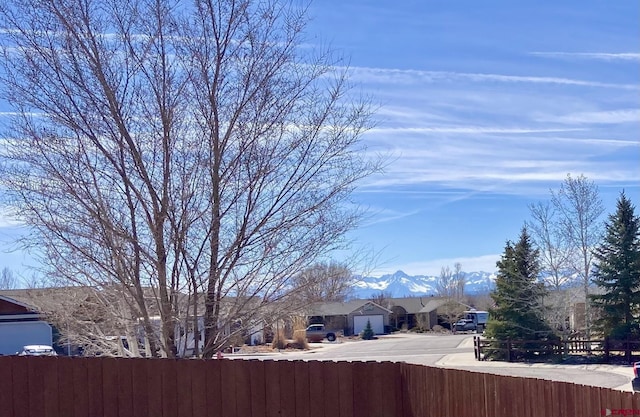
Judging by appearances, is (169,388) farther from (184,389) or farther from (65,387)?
(65,387)

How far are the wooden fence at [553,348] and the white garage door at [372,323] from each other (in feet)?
120

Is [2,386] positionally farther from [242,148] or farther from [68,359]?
[242,148]

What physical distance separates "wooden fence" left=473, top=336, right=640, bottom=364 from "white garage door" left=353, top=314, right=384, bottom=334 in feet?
120

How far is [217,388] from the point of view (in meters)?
9.07

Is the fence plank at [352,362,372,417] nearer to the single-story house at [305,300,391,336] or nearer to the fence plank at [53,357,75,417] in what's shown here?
the fence plank at [53,357,75,417]

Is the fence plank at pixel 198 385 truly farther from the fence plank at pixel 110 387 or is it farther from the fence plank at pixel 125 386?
the fence plank at pixel 110 387

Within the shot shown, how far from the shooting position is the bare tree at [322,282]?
9.02m

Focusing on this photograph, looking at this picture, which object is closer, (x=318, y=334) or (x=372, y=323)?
(x=318, y=334)

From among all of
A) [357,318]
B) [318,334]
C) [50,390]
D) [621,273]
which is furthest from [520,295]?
[357,318]

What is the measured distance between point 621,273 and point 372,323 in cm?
4240

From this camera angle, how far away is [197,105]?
8.98 metres

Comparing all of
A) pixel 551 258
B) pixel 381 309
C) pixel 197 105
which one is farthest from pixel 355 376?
pixel 381 309

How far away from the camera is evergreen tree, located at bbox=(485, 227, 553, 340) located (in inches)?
1296

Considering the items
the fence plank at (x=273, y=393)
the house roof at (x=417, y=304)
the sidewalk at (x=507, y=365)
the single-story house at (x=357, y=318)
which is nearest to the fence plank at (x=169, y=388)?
the fence plank at (x=273, y=393)
